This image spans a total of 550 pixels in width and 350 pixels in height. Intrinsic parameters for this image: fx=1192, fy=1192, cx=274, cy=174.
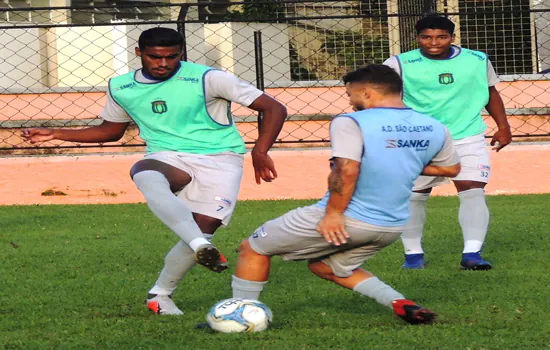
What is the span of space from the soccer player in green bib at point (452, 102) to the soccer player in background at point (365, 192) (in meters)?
2.38

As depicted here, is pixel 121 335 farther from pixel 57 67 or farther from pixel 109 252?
pixel 57 67

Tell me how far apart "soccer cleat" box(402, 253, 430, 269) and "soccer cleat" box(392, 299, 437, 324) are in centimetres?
240

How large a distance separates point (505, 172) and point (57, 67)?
20.2 feet

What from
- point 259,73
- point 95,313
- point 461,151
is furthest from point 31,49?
point 95,313

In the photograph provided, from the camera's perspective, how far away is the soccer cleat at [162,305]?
637 cm

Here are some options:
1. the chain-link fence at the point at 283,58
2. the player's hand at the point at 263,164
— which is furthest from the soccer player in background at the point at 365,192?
the chain-link fence at the point at 283,58

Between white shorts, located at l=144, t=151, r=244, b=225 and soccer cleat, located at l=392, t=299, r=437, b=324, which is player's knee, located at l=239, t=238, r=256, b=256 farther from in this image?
soccer cleat, located at l=392, t=299, r=437, b=324

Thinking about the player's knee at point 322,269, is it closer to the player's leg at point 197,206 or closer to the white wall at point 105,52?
the player's leg at point 197,206

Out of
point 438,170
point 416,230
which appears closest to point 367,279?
point 438,170

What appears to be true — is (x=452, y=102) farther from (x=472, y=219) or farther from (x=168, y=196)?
(x=168, y=196)

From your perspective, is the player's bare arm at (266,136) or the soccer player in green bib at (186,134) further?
the soccer player in green bib at (186,134)

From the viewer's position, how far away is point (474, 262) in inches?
311

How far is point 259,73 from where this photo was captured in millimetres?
13438

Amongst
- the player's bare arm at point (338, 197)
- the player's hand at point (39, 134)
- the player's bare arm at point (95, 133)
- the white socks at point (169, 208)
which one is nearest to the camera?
the player's bare arm at point (338, 197)
